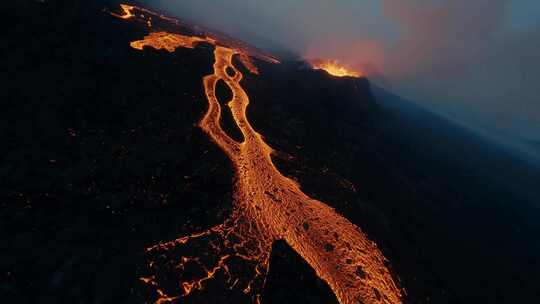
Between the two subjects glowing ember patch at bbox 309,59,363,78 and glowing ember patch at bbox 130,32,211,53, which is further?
glowing ember patch at bbox 309,59,363,78

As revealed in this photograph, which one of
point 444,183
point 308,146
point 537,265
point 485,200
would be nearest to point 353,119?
point 444,183

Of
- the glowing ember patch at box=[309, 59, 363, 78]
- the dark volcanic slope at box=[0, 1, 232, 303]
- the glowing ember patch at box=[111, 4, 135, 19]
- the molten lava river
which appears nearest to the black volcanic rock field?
the dark volcanic slope at box=[0, 1, 232, 303]

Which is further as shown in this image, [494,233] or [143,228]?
[494,233]

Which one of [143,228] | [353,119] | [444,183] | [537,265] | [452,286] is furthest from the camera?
[353,119]

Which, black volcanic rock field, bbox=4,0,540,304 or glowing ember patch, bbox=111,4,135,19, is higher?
glowing ember patch, bbox=111,4,135,19

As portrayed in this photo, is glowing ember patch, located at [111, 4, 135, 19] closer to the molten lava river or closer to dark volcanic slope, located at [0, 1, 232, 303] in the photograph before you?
dark volcanic slope, located at [0, 1, 232, 303]

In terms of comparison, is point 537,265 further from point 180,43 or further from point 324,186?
point 180,43

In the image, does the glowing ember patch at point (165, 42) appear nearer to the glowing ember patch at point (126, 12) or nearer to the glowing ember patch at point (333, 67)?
the glowing ember patch at point (126, 12)
